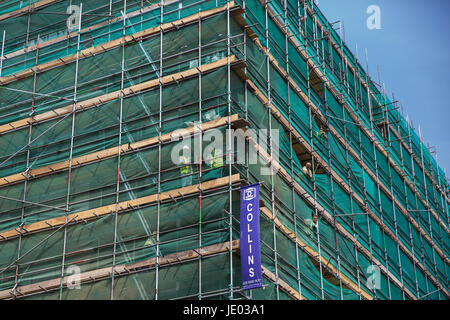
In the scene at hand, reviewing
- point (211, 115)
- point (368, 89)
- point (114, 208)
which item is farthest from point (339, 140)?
point (114, 208)

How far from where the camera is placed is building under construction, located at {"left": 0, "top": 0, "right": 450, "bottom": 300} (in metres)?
23.7

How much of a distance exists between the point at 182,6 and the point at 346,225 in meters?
9.47

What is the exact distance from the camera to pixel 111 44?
90.3 feet

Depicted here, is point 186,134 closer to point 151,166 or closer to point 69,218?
point 151,166

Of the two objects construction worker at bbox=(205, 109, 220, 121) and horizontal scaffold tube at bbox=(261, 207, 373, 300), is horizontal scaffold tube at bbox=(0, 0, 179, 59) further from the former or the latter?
horizontal scaffold tube at bbox=(261, 207, 373, 300)

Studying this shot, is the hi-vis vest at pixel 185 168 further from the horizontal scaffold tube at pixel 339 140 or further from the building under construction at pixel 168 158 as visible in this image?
the horizontal scaffold tube at pixel 339 140

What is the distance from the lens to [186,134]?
976 inches

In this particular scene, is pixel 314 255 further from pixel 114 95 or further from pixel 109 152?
pixel 114 95

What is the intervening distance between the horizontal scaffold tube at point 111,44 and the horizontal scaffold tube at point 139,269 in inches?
289

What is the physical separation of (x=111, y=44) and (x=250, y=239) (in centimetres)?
869

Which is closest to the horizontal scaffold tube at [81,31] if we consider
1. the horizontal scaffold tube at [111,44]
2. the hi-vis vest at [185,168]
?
the horizontal scaffold tube at [111,44]

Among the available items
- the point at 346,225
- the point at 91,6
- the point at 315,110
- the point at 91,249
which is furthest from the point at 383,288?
the point at 91,6

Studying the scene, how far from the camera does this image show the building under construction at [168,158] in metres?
23.7

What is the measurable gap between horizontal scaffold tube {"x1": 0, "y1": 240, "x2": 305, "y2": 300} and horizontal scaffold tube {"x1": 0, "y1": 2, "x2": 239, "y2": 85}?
7352mm
